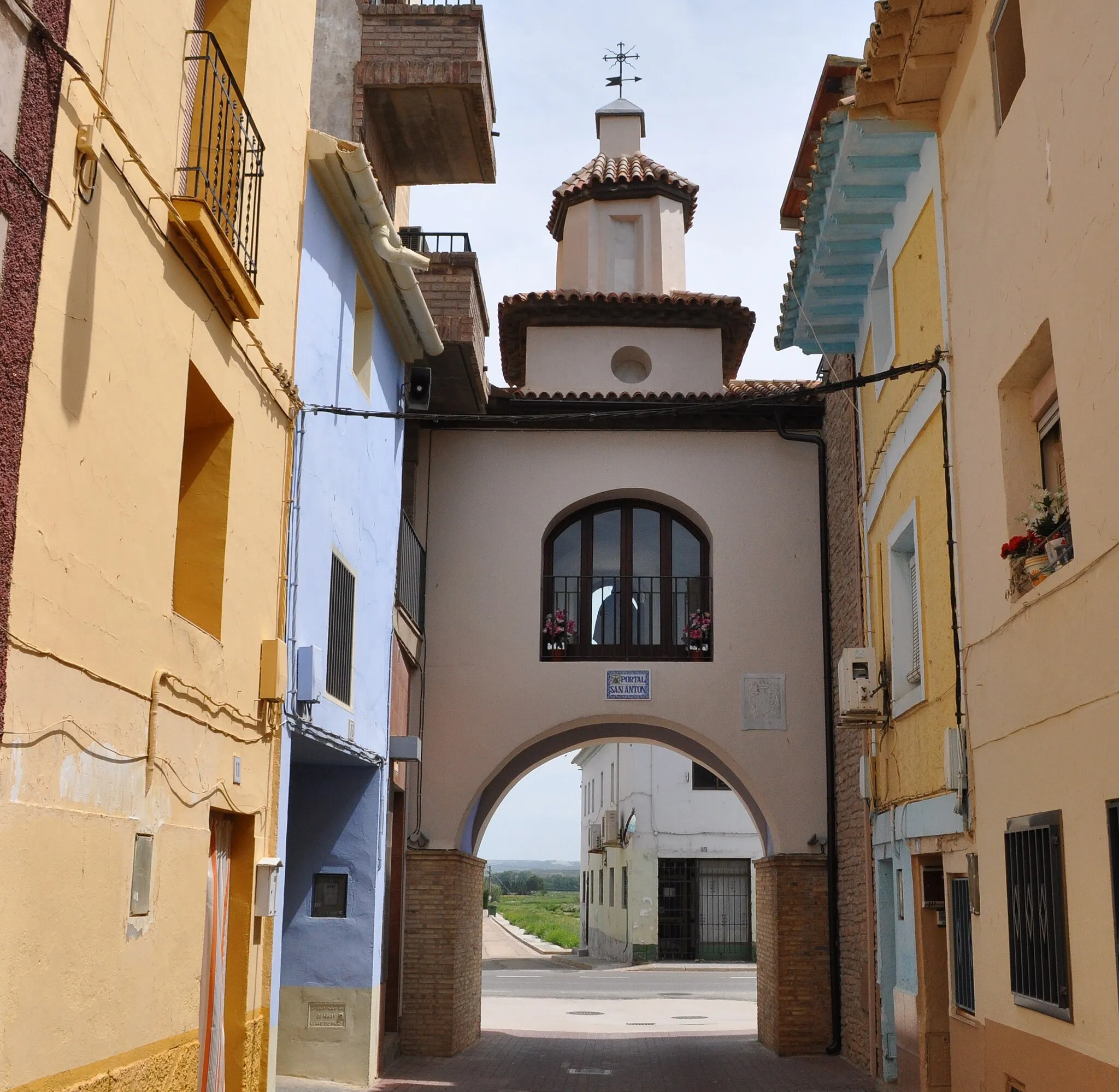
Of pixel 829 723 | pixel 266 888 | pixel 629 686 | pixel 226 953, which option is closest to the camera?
pixel 226 953

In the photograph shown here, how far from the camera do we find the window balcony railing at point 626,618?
16.9m

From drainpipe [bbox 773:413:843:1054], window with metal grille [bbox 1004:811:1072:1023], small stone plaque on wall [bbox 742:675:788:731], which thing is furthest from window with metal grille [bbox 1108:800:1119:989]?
small stone plaque on wall [bbox 742:675:788:731]

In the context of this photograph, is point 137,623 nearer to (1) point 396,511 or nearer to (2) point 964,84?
(2) point 964,84

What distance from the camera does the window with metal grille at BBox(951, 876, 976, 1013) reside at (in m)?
9.34

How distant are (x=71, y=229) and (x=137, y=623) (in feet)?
6.27

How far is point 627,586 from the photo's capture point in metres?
17.3

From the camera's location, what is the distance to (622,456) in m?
→ 17.3

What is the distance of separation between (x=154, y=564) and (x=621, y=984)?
22846 mm

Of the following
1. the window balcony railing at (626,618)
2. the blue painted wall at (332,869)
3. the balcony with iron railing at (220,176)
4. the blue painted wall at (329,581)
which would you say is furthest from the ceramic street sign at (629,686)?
the balcony with iron railing at (220,176)

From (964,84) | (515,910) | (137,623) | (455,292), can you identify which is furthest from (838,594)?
(515,910)

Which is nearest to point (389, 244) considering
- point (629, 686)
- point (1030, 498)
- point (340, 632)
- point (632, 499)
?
point (340, 632)

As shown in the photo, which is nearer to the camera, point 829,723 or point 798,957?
point 798,957

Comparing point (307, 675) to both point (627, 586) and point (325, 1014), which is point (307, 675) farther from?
point (627, 586)

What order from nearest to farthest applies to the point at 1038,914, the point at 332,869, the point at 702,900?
the point at 1038,914 < the point at 332,869 < the point at 702,900
